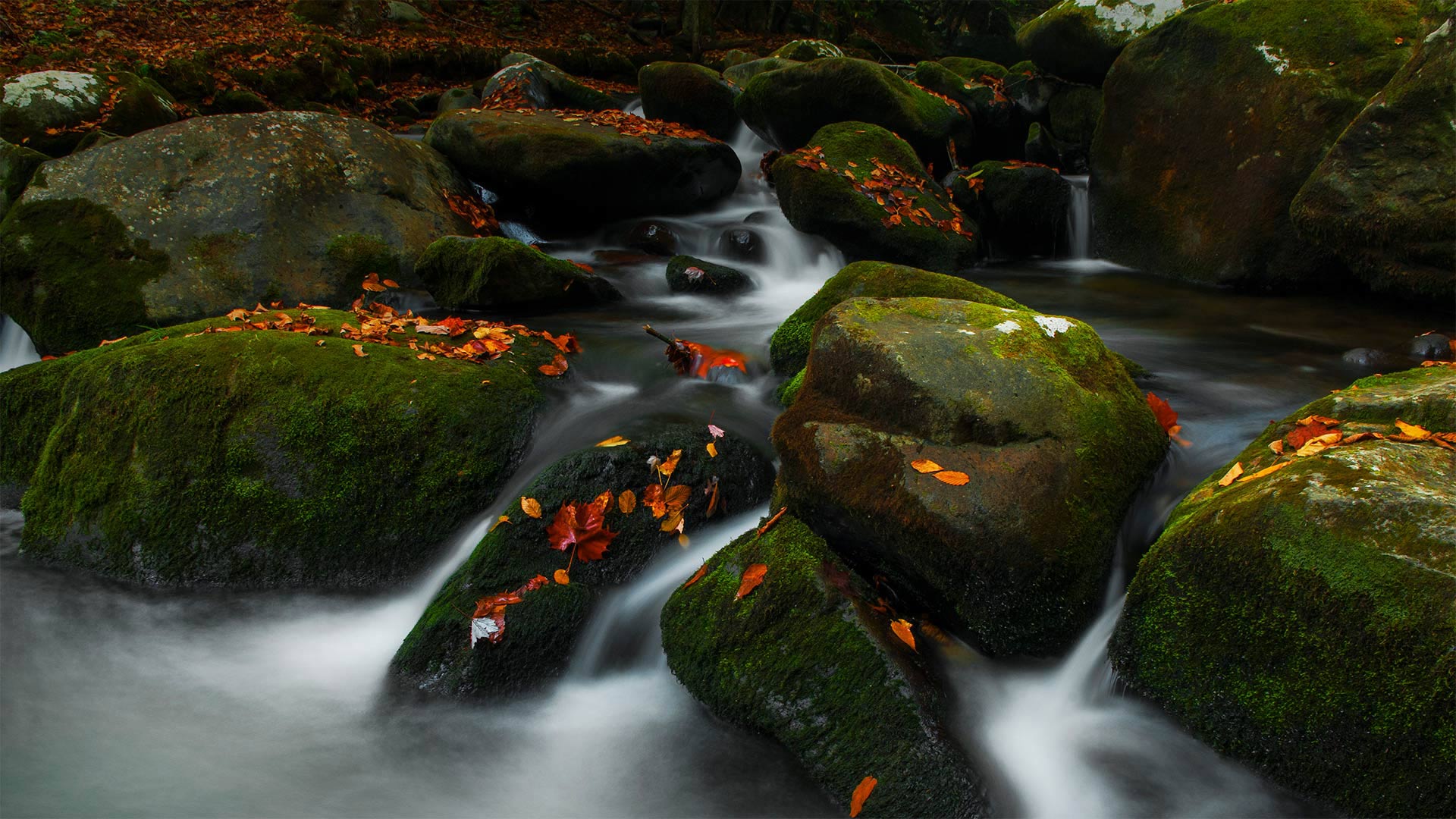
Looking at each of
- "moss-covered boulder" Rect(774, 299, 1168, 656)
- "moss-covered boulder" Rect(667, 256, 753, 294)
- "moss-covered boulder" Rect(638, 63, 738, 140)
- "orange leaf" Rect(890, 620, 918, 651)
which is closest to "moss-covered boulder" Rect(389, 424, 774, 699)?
"moss-covered boulder" Rect(774, 299, 1168, 656)

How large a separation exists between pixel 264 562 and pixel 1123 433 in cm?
404

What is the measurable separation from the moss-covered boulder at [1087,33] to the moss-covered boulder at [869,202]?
4012mm

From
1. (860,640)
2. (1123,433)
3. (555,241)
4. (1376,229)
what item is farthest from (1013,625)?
(555,241)

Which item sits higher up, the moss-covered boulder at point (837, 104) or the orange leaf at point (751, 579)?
the moss-covered boulder at point (837, 104)

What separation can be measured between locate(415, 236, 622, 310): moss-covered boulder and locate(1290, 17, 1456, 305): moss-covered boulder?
5932 mm

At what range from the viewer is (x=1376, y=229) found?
6168 mm

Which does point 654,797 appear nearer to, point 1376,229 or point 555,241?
point 1376,229

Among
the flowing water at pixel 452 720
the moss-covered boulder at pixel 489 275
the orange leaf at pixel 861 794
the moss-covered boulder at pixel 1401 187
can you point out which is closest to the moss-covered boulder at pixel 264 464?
the flowing water at pixel 452 720

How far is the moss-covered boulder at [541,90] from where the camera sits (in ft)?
41.6

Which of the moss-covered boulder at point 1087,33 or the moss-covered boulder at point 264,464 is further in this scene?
the moss-covered boulder at point 1087,33

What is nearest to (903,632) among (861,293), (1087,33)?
(861,293)

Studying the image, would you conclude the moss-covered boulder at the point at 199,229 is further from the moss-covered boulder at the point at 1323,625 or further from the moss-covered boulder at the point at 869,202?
the moss-covered boulder at the point at 1323,625

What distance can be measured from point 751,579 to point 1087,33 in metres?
11.1

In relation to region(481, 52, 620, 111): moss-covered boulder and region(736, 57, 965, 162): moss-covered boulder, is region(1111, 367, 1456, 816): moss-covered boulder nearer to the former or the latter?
region(736, 57, 965, 162): moss-covered boulder
